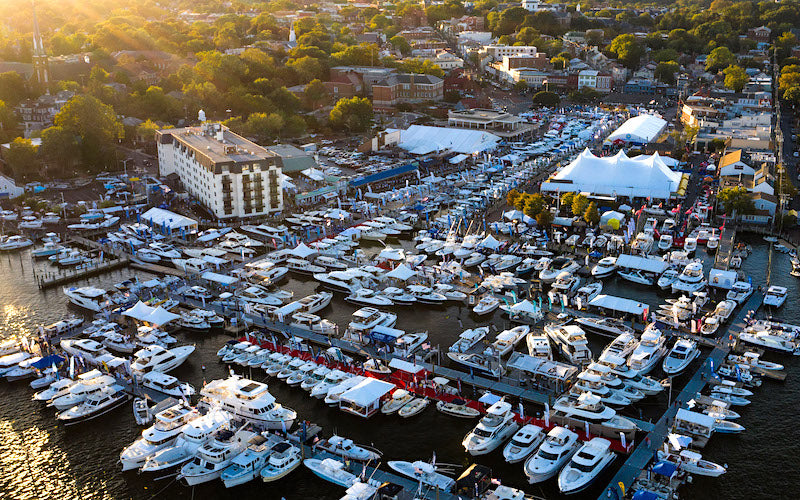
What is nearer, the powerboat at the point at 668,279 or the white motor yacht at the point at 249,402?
the white motor yacht at the point at 249,402

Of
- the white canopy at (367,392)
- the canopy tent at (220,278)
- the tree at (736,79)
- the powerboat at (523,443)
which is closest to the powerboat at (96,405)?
the white canopy at (367,392)

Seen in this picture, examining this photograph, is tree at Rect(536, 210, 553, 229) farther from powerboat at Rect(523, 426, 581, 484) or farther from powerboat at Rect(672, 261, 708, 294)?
powerboat at Rect(523, 426, 581, 484)

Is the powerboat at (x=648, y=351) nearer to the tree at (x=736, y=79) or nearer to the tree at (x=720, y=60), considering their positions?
the tree at (x=736, y=79)

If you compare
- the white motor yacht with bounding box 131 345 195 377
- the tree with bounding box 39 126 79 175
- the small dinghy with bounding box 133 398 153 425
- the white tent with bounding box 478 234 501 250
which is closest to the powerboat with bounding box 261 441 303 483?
the small dinghy with bounding box 133 398 153 425

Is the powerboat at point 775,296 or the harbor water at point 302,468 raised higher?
the powerboat at point 775,296

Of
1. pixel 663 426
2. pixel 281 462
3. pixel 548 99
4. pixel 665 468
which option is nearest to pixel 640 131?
pixel 548 99

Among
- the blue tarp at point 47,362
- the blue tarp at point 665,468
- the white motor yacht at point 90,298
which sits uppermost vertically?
the blue tarp at point 665,468

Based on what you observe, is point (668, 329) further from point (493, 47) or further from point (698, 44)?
point (698, 44)
